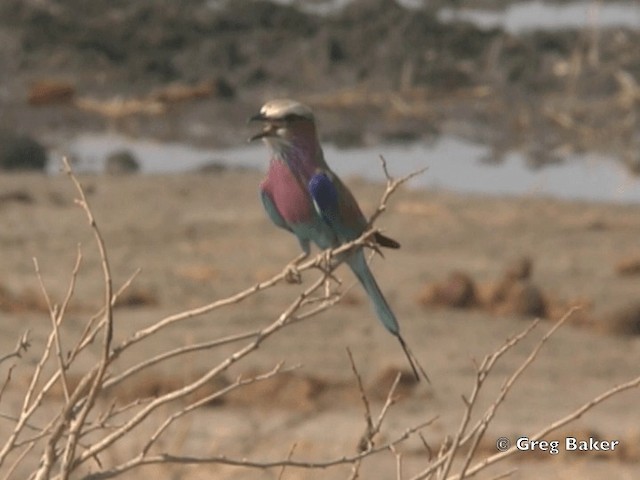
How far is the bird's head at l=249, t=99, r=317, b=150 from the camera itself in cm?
343

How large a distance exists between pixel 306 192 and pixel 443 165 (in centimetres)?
1338

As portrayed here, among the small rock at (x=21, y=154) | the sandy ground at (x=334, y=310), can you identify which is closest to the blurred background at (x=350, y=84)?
the small rock at (x=21, y=154)

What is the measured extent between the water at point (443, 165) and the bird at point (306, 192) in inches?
453

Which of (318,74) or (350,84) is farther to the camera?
(318,74)

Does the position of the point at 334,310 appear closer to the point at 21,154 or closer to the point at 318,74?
the point at 21,154

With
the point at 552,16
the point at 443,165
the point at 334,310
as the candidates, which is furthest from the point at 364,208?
the point at 552,16

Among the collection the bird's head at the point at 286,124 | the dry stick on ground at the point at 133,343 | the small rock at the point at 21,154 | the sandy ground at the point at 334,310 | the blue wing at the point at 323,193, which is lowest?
the sandy ground at the point at 334,310

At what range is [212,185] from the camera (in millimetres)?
15188

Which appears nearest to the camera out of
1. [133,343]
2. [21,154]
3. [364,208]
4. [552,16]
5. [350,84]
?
[133,343]

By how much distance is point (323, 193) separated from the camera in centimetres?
349

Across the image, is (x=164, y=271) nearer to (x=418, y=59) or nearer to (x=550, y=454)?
(x=550, y=454)

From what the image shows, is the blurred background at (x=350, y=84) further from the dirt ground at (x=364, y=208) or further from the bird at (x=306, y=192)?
the bird at (x=306, y=192)

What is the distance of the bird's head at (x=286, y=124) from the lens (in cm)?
343

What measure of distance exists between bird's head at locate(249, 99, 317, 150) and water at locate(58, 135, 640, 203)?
11.6 metres
